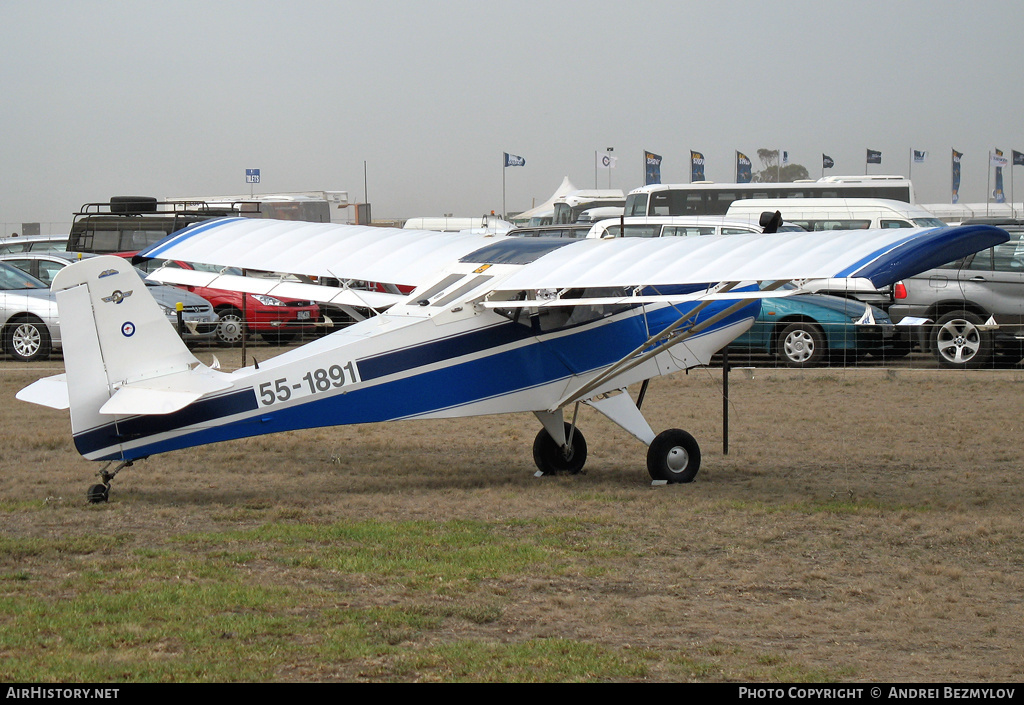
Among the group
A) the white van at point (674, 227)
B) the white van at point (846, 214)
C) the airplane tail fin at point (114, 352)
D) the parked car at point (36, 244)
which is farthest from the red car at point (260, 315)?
the white van at point (846, 214)

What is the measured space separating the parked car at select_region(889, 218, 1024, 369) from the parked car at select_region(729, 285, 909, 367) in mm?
613

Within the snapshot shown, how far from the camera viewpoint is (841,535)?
715 centimetres

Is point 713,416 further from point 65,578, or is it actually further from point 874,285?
point 65,578

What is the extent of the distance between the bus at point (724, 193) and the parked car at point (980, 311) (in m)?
19.1

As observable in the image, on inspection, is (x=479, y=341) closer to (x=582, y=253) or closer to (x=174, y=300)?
(x=582, y=253)

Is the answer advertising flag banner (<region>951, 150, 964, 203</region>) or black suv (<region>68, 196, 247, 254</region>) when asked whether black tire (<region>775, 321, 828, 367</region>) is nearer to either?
black suv (<region>68, 196, 247, 254</region>)

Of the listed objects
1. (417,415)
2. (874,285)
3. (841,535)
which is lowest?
(841,535)

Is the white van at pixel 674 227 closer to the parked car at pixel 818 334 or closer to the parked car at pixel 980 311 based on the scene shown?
the parked car at pixel 818 334

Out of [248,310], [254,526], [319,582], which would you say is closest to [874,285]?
[319,582]

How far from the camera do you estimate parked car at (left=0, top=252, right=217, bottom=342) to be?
17547 millimetres

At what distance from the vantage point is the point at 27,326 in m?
16.8

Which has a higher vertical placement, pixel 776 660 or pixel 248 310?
pixel 248 310

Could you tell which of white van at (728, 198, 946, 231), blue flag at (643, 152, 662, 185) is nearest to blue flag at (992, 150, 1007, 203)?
blue flag at (643, 152, 662, 185)
